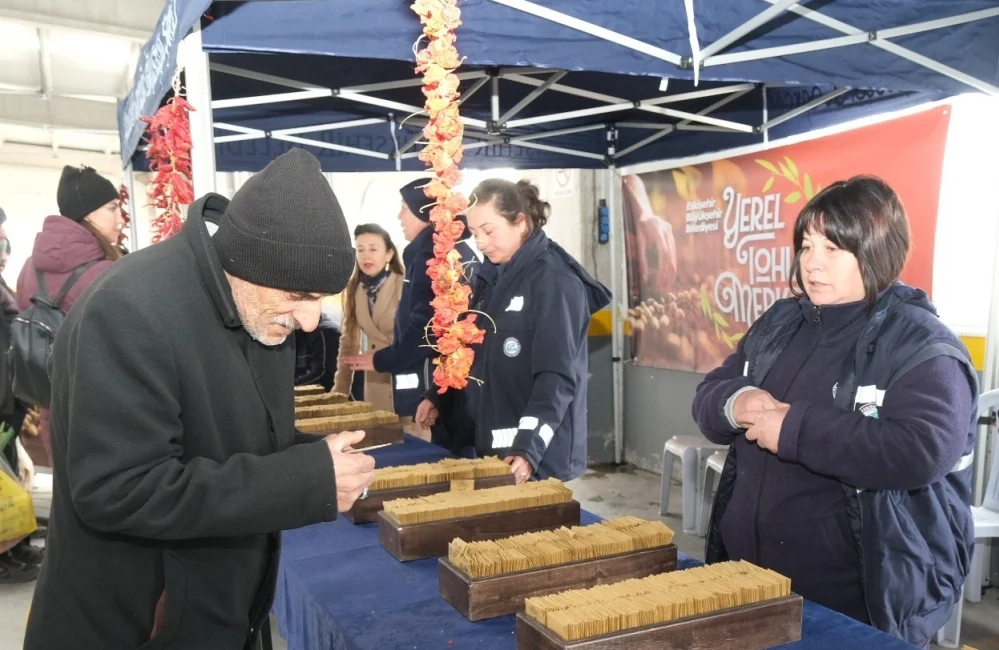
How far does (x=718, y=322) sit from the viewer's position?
4.69m

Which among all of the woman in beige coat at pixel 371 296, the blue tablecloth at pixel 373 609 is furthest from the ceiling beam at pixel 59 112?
the blue tablecloth at pixel 373 609

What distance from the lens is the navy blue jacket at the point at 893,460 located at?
57.8 inches

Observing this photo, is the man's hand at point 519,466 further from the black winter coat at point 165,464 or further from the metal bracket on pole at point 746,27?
the metal bracket on pole at point 746,27

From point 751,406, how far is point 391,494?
962 mm

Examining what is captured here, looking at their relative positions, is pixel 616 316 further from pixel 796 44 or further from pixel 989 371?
pixel 796 44

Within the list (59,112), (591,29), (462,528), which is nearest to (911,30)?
(591,29)

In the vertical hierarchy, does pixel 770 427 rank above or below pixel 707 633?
above

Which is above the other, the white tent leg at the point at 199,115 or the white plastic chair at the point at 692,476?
the white tent leg at the point at 199,115

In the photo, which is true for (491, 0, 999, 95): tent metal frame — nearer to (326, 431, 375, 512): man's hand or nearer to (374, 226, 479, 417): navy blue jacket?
(374, 226, 479, 417): navy blue jacket

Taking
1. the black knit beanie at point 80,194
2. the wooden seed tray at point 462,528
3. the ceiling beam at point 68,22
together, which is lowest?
the wooden seed tray at point 462,528

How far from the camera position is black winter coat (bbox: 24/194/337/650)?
1.05 meters

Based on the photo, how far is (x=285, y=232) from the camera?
44.5 inches

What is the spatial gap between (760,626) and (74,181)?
3.08 meters

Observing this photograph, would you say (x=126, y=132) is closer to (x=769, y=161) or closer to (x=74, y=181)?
(x=74, y=181)
